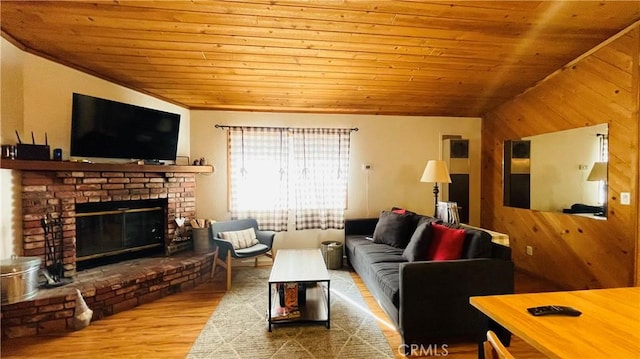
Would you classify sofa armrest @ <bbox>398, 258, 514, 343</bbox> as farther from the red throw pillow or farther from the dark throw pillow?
the dark throw pillow

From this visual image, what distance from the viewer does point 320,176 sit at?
427 centimetres

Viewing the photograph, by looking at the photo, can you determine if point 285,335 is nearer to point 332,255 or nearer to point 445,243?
point 445,243

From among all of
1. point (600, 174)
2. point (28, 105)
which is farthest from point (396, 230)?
point (28, 105)

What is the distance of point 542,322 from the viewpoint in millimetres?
1104

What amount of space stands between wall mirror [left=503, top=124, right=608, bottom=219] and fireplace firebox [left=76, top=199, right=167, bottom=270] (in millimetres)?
4842

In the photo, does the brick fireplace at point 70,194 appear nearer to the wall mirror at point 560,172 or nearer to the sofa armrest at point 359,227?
the sofa armrest at point 359,227

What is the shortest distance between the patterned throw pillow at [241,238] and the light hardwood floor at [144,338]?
0.76 metres

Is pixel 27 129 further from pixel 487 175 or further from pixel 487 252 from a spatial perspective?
pixel 487 175

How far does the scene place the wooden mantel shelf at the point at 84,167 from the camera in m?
2.38

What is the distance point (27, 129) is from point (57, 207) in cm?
76

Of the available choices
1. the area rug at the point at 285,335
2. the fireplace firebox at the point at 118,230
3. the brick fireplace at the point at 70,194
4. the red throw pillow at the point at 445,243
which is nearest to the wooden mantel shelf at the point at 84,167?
the brick fireplace at the point at 70,194

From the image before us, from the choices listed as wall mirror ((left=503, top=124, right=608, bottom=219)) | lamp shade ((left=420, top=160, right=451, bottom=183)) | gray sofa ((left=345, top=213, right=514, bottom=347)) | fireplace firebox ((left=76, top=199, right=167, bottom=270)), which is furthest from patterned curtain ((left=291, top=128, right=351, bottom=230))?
wall mirror ((left=503, top=124, right=608, bottom=219))

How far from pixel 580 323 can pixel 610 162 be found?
2.69m

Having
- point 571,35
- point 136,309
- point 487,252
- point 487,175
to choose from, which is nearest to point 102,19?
point 136,309
